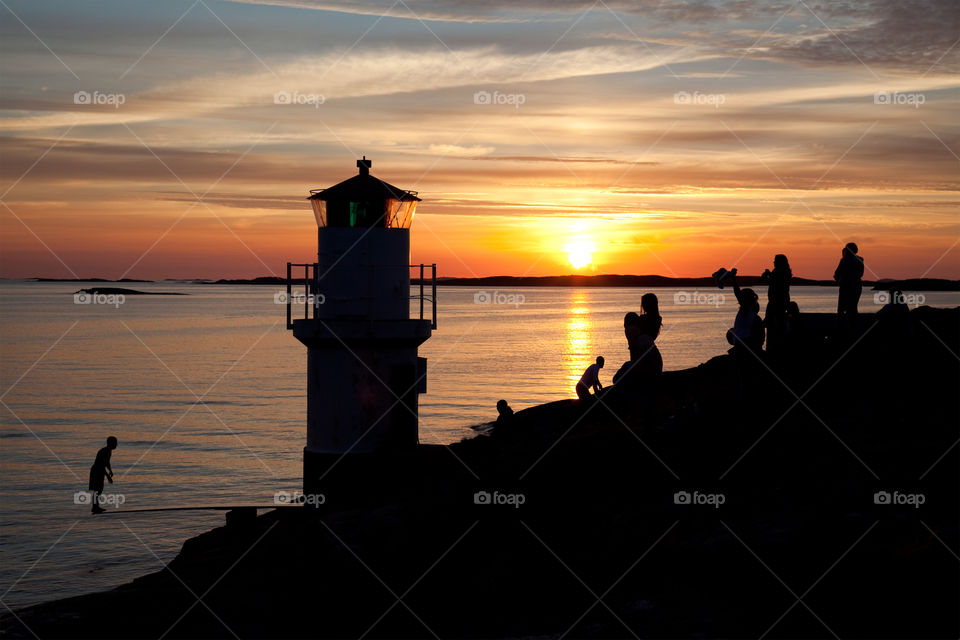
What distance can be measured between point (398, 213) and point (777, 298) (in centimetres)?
764

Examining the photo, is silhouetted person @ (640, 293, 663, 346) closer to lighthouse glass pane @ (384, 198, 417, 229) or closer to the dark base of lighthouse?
the dark base of lighthouse

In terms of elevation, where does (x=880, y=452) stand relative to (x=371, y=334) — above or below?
below

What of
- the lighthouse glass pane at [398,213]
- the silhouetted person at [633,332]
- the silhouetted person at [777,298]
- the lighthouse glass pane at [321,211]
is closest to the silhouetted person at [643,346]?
the silhouetted person at [633,332]

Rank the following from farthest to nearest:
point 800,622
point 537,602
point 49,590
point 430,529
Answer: point 49,590, point 430,529, point 537,602, point 800,622

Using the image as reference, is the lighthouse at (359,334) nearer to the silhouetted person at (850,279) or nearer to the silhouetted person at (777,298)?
the silhouetted person at (777,298)

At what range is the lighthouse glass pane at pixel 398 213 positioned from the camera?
18.5 metres

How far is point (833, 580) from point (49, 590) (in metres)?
18.4

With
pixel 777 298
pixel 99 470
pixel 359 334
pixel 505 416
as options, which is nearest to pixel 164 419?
pixel 505 416

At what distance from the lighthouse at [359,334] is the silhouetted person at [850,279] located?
7838 mm

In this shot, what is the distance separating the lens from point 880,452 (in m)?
13.7

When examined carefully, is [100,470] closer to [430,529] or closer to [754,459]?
[430,529]

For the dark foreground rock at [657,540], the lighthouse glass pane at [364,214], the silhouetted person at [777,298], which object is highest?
the lighthouse glass pane at [364,214]

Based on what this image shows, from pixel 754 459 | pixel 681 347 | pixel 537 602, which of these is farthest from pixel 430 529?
pixel 681 347

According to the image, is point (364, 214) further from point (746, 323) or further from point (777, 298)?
point (777, 298)
